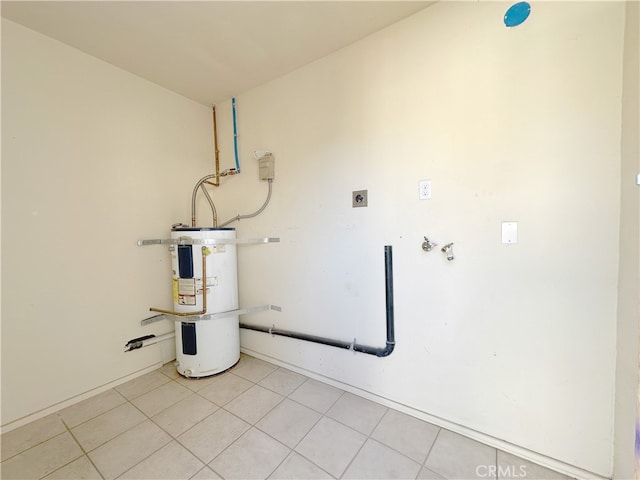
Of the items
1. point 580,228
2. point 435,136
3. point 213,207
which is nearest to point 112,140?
point 213,207

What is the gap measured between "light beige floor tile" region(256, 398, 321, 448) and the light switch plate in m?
1.55

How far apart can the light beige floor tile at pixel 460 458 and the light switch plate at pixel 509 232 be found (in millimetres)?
1141

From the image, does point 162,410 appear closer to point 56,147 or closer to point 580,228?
point 56,147

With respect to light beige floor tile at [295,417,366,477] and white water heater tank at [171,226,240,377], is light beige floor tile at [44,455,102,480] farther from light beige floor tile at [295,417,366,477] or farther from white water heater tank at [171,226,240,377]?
light beige floor tile at [295,417,366,477]

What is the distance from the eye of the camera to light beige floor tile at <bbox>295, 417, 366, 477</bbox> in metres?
1.25

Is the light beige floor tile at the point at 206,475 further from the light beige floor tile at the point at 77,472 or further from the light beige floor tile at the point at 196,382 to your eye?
the light beige floor tile at the point at 196,382

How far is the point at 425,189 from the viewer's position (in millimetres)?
1479

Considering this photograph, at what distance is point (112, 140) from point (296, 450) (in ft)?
8.23

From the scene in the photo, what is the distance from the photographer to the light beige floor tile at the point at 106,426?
1412 mm

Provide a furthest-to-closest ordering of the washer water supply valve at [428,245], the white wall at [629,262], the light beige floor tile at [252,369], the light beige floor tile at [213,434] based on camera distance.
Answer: the light beige floor tile at [252,369]
the washer water supply valve at [428,245]
the light beige floor tile at [213,434]
the white wall at [629,262]

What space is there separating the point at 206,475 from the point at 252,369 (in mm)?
939

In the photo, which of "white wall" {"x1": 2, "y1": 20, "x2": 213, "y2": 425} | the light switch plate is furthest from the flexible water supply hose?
the light switch plate

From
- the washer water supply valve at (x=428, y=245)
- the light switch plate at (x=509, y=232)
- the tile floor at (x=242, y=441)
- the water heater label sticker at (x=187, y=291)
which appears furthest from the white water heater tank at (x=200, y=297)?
the light switch plate at (x=509, y=232)

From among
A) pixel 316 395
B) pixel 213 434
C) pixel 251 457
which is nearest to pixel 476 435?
pixel 316 395
